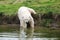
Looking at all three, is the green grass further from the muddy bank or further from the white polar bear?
the white polar bear

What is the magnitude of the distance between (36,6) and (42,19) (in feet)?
9.53

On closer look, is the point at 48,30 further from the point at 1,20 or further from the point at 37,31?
the point at 1,20

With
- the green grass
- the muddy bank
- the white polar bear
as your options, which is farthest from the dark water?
the green grass

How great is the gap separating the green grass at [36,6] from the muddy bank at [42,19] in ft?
1.77

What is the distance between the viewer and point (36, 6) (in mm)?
28969

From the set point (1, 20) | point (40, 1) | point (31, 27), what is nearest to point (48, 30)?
point (31, 27)

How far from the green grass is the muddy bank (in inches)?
21.2

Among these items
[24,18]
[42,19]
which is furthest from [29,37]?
[42,19]

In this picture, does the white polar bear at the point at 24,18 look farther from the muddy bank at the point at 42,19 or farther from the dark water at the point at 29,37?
the dark water at the point at 29,37

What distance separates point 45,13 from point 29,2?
483 centimetres

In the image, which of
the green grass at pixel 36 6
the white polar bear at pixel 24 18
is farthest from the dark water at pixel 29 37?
the green grass at pixel 36 6

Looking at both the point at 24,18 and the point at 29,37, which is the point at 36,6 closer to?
the point at 24,18

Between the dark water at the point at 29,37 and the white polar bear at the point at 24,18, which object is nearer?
the dark water at the point at 29,37

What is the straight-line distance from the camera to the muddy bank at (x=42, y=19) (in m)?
25.8
